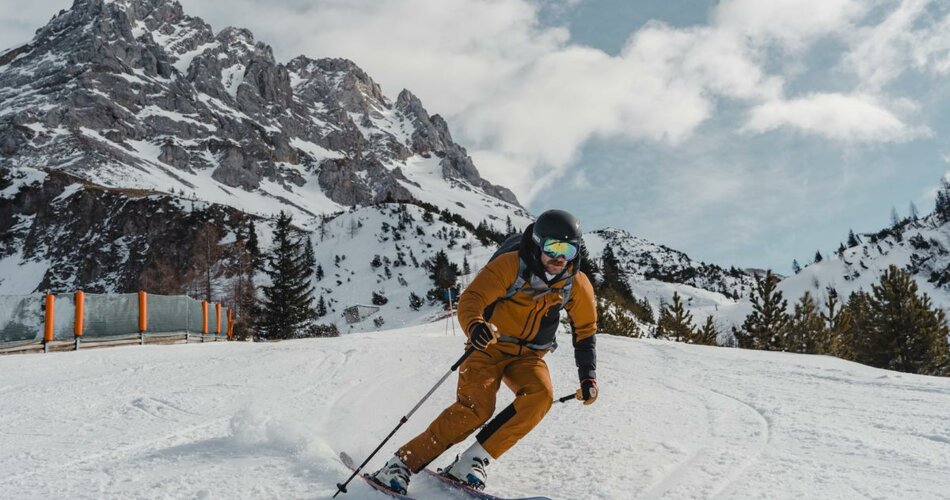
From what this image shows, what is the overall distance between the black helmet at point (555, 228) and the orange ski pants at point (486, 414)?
91cm

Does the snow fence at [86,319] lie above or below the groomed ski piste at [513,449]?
above

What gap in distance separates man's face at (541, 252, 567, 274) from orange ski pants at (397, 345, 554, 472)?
676mm

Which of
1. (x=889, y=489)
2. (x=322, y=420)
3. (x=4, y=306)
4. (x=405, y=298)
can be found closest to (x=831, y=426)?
(x=889, y=489)

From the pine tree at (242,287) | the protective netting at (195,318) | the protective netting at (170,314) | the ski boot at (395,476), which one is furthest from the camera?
the pine tree at (242,287)

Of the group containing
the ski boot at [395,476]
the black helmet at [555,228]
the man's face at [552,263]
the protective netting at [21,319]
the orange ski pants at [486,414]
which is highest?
the black helmet at [555,228]

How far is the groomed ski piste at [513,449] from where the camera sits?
351 cm

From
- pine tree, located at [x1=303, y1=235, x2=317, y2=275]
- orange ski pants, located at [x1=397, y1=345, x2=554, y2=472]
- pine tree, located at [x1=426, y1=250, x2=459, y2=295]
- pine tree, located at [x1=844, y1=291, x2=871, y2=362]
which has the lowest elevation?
pine tree, located at [x1=844, y1=291, x2=871, y2=362]

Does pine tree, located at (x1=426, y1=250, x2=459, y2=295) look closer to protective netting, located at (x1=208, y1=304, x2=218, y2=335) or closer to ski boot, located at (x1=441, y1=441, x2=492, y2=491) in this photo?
protective netting, located at (x1=208, y1=304, x2=218, y2=335)

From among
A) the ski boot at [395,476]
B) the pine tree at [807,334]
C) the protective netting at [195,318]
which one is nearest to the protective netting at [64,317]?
the protective netting at [195,318]

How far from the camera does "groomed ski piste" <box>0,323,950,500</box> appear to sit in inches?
138

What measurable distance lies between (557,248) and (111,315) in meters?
16.3

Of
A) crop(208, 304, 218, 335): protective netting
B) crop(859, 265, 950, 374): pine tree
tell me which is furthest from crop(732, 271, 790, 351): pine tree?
crop(208, 304, 218, 335): protective netting

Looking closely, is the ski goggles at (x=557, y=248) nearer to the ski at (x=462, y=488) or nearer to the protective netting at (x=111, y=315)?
the ski at (x=462, y=488)

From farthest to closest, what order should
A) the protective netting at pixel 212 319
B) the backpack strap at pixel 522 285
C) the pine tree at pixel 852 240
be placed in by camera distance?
the pine tree at pixel 852 240, the protective netting at pixel 212 319, the backpack strap at pixel 522 285
